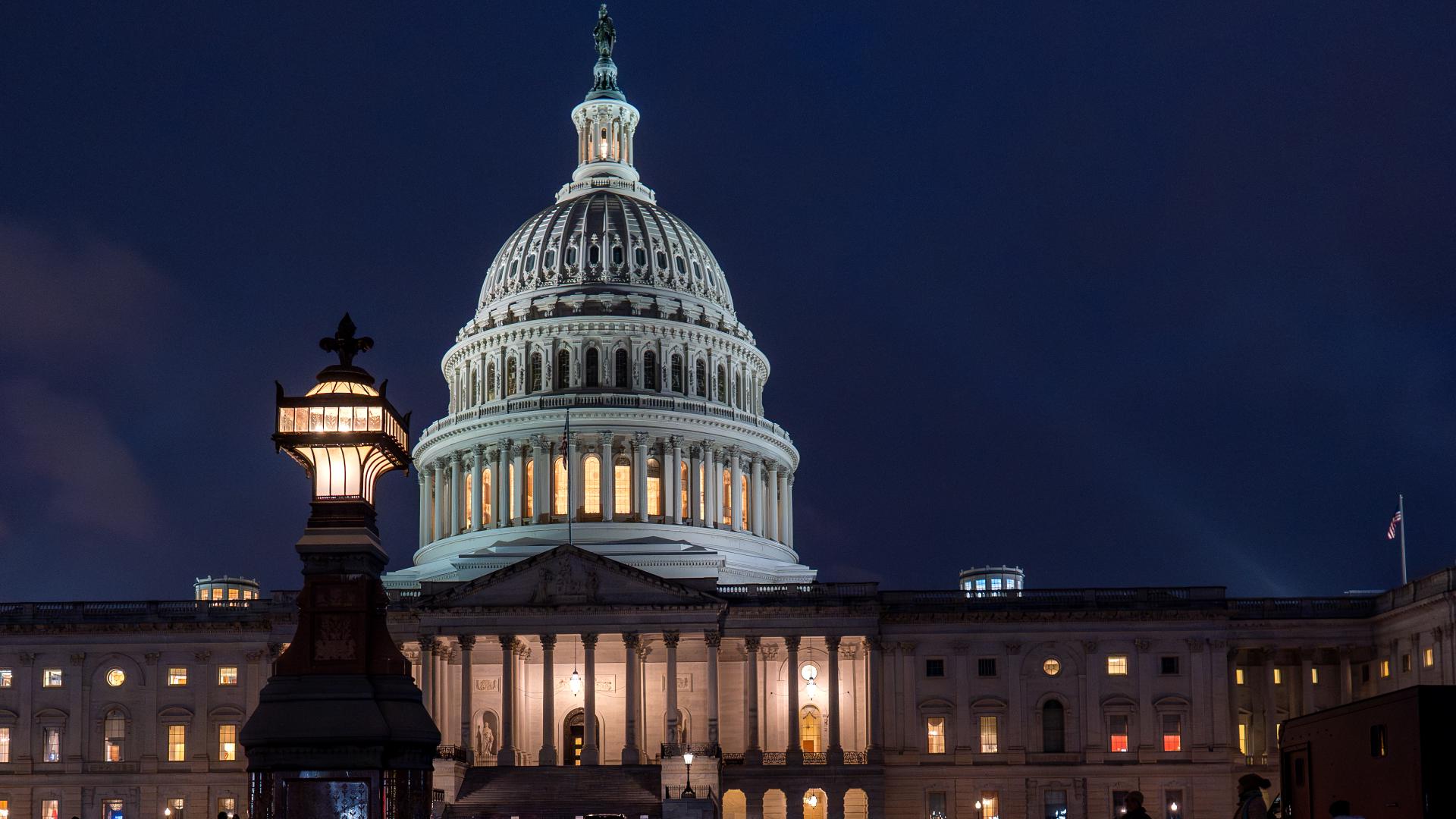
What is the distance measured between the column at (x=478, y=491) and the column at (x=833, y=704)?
2920 centimetres

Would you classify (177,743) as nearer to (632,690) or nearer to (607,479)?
(632,690)

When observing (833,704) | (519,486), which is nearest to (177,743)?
(519,486)

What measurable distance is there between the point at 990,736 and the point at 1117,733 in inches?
262

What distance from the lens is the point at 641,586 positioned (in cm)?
10119

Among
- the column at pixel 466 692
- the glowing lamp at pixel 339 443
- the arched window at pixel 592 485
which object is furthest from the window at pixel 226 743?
the glowing lamp at pixel 339 443

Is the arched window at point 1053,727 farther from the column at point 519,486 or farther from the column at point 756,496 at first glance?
the column at point 519,486

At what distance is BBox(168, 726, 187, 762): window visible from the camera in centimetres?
10581

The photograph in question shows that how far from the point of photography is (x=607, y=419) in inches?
4828

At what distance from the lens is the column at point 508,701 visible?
3925 inches

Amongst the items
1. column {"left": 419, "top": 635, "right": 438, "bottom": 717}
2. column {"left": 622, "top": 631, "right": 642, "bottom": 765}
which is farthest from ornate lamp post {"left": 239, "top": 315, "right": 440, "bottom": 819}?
column {"left": 419, "top": 635, "right": 438, "bottom": 717}

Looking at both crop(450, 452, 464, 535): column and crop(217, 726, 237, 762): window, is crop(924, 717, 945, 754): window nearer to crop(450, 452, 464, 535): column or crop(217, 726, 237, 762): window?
crop(450, 452, 464, 535): column

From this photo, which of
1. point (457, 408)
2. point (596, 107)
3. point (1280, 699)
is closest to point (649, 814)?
point (1280, 699)

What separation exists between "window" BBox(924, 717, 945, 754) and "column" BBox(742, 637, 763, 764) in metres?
9.06

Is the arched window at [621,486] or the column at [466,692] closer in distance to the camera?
the column at [466,692]
